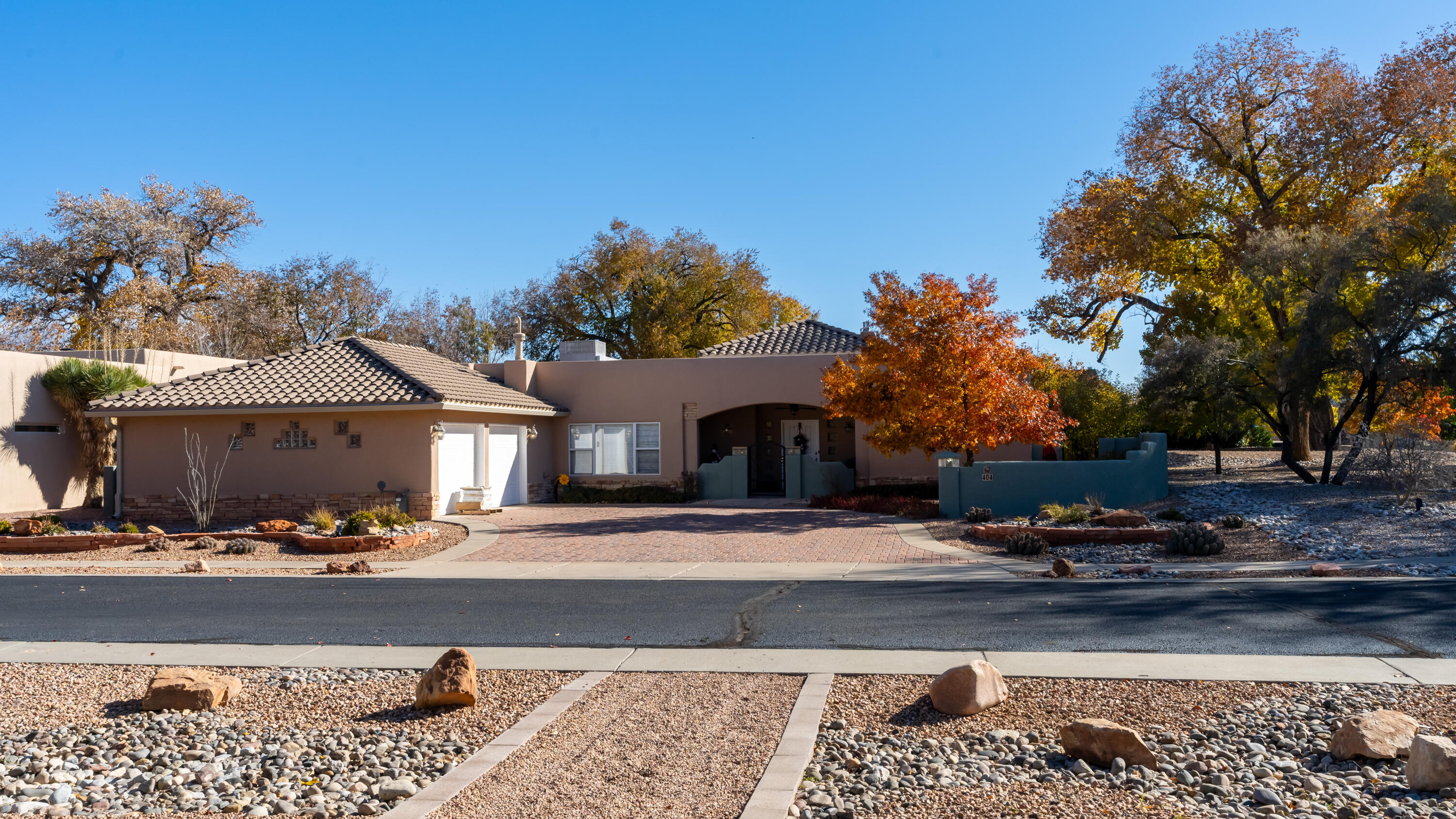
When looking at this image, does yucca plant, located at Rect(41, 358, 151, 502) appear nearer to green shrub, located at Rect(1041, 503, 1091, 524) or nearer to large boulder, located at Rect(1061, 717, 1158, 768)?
green shrub, located at Rect(1041, 503, 1091, 524)

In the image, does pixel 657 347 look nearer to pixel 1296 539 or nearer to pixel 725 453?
pixel 725 453

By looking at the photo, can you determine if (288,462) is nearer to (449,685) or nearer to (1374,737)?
(449,685)

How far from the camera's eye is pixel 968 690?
21.9 ft

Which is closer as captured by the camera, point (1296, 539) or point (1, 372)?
point (1296, 539)

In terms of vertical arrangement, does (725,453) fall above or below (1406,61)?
below

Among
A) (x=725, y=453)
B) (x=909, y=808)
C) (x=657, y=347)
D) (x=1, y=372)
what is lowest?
(x=909, y=808)

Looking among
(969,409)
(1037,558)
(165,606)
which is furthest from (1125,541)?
(165,606)

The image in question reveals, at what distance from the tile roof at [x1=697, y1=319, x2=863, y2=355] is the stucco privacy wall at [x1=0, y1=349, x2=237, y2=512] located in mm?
15958

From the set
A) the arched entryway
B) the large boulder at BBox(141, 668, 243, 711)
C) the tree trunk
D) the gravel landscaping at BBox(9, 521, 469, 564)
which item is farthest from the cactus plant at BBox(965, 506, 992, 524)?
the large boulder at BBox(141, 668, 243, 711)

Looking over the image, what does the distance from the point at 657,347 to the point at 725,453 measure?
15.5 meters

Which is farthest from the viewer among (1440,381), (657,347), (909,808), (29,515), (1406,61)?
(657,347)

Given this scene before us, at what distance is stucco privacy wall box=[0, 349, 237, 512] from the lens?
22891 mm

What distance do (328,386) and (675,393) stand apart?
28.7 ft

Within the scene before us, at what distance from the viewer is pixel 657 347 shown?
4397 cm
